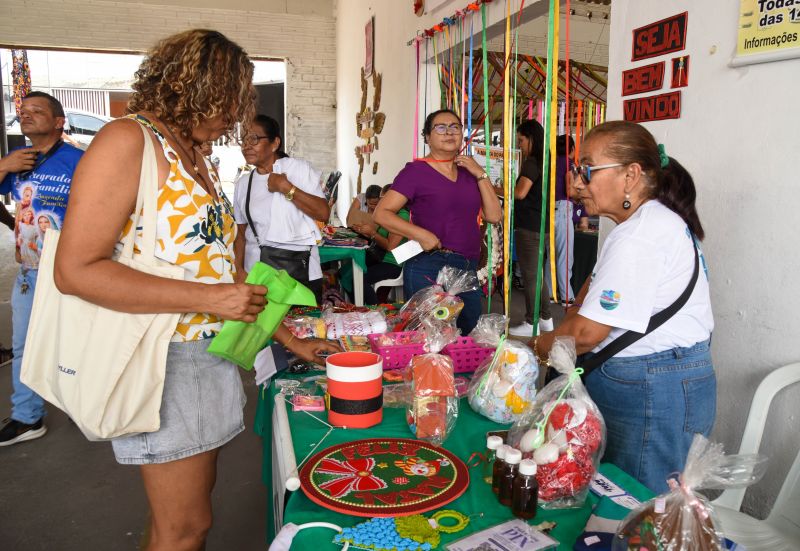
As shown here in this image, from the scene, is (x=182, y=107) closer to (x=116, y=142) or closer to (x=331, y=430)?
(x=116, y=142)

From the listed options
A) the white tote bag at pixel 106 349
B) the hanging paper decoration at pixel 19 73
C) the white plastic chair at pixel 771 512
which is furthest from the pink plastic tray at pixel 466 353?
the hanging paper decoration at pixel 19 73

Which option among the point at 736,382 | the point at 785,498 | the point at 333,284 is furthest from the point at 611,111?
the point at 333,284

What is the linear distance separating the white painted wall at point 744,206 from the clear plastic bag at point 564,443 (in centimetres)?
107

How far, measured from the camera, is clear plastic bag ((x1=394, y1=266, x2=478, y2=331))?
7.38 ft

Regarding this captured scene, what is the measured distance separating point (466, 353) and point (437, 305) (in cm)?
35

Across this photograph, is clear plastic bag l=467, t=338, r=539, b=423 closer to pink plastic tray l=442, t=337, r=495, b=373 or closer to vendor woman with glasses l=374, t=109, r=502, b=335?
pink plastic tray l=442, t=337, r=495, b=373

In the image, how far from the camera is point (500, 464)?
46.8 inches

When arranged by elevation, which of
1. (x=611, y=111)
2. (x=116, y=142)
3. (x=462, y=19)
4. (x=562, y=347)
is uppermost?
(x=462, y=19)

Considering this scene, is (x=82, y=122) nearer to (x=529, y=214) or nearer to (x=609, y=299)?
(x=529, y=214)

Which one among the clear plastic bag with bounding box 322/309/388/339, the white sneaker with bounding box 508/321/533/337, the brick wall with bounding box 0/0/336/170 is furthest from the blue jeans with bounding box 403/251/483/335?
the brick wall with bounding box 0/0/336/170

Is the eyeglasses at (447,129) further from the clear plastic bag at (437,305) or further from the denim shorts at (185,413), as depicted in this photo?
the denim shorts at (185,413)

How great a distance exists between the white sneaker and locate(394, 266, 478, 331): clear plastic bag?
2624 mm

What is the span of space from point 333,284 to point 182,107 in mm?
4059

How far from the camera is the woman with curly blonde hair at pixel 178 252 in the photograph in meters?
1.11
